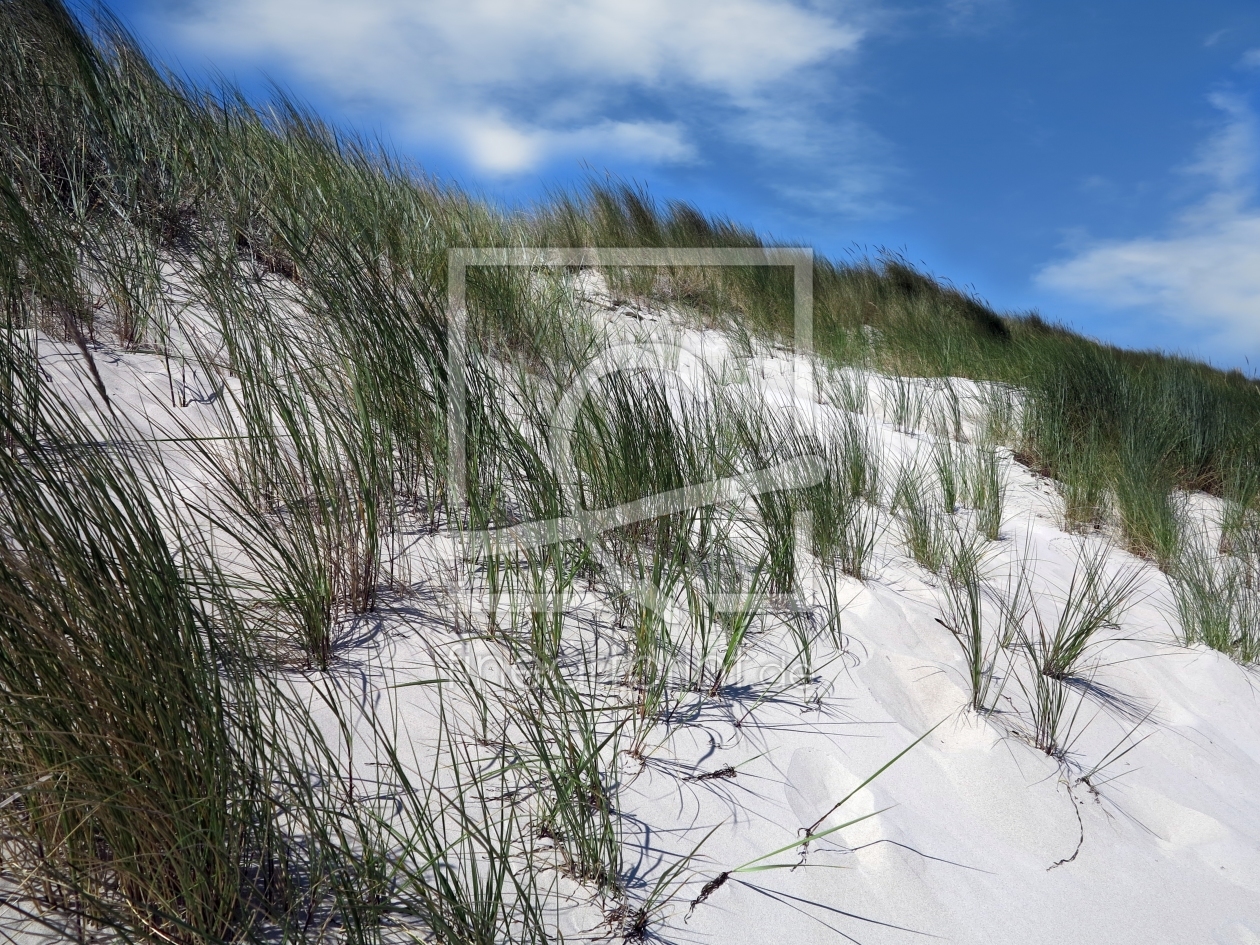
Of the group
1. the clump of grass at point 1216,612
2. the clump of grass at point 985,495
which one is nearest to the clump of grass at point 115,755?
the clump of grass at point 985,495

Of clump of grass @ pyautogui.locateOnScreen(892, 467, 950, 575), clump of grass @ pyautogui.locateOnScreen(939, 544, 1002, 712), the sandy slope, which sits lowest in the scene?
the sandy slope

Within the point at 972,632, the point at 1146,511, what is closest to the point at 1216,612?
the point at 1146,511

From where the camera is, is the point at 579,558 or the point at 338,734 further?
the point at 579,558

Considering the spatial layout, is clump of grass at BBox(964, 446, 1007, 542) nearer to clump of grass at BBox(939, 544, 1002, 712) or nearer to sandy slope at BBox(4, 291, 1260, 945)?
clump of grass at BBox(939, 544, 1002, 712)

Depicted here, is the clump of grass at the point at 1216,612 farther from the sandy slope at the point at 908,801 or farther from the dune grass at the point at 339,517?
the sandy slope at the point at 908,801

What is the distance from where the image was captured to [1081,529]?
13.3ft

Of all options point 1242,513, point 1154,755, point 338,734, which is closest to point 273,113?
point 338,734

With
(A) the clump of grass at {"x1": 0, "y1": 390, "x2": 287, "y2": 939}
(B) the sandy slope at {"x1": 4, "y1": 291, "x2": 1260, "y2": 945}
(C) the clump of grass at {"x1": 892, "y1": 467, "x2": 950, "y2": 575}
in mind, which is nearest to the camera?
(A) the clump of grass at {"x1": 0, "y1": 390, "x2": 287, "y2": 939}

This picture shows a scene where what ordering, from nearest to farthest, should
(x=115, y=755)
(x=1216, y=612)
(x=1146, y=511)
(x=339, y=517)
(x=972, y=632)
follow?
(x=115, y=755) → (x=339, y=517) → (x=972, y=632) → (x=1216, y=612) → (x=1146, y=511)

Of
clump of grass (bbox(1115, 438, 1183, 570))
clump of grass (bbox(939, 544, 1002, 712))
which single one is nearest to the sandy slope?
clump of grass (bbox(939, 544, 1002, 712))

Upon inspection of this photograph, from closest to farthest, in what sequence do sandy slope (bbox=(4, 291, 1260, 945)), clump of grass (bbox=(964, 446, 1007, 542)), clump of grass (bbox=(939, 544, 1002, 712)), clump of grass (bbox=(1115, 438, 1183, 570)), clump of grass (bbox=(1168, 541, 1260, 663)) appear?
sandy slope (bbox=(4, 291, 1260, 945)), clump of grass (bbox=(939, 544, 1002, 712)), clump of grass (bbox=(1168, 541, 1260, 663)), clump of grass (bbox=(964, 446, 1007, 542)), clump of grass (bbox=(1115, 438, 1183, 570))

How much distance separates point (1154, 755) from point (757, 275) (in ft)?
18.6

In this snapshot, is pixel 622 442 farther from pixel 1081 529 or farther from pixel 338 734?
pixel 1081 529

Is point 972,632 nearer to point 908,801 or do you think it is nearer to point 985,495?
point 908,801
